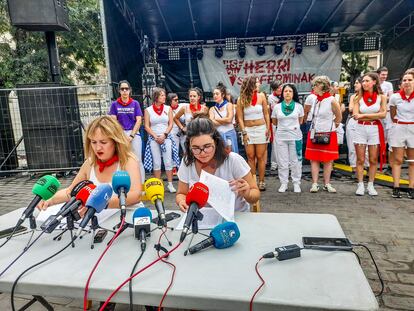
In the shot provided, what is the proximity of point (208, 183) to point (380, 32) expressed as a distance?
11.1 metres

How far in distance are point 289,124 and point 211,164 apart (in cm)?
298

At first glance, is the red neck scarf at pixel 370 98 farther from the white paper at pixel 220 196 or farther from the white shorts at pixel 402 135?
the white paper at pixel 220 196

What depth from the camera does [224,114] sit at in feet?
17.1

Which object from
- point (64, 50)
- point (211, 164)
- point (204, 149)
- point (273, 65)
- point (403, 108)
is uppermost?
point (64, 50)

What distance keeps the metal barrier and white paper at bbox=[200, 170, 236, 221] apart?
494 cm

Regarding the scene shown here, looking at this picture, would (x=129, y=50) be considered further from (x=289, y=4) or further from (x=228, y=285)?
(x=228, y=285)

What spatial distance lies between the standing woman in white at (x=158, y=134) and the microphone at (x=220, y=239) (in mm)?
3755

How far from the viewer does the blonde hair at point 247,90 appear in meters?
4.77

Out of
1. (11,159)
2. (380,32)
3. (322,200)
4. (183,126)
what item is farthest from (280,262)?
(380,32)

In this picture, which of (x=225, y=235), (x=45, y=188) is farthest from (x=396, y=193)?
(x=45, y=188)

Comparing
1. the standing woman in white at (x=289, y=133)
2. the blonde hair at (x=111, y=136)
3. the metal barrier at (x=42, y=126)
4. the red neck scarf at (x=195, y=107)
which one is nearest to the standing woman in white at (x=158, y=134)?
the red neck scarf at (x=195, y=107)

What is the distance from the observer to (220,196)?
1725 millimetres

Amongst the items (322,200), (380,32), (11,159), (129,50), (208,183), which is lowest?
(322,200)

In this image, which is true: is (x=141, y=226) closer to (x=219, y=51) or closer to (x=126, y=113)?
(x=126, y=113)
